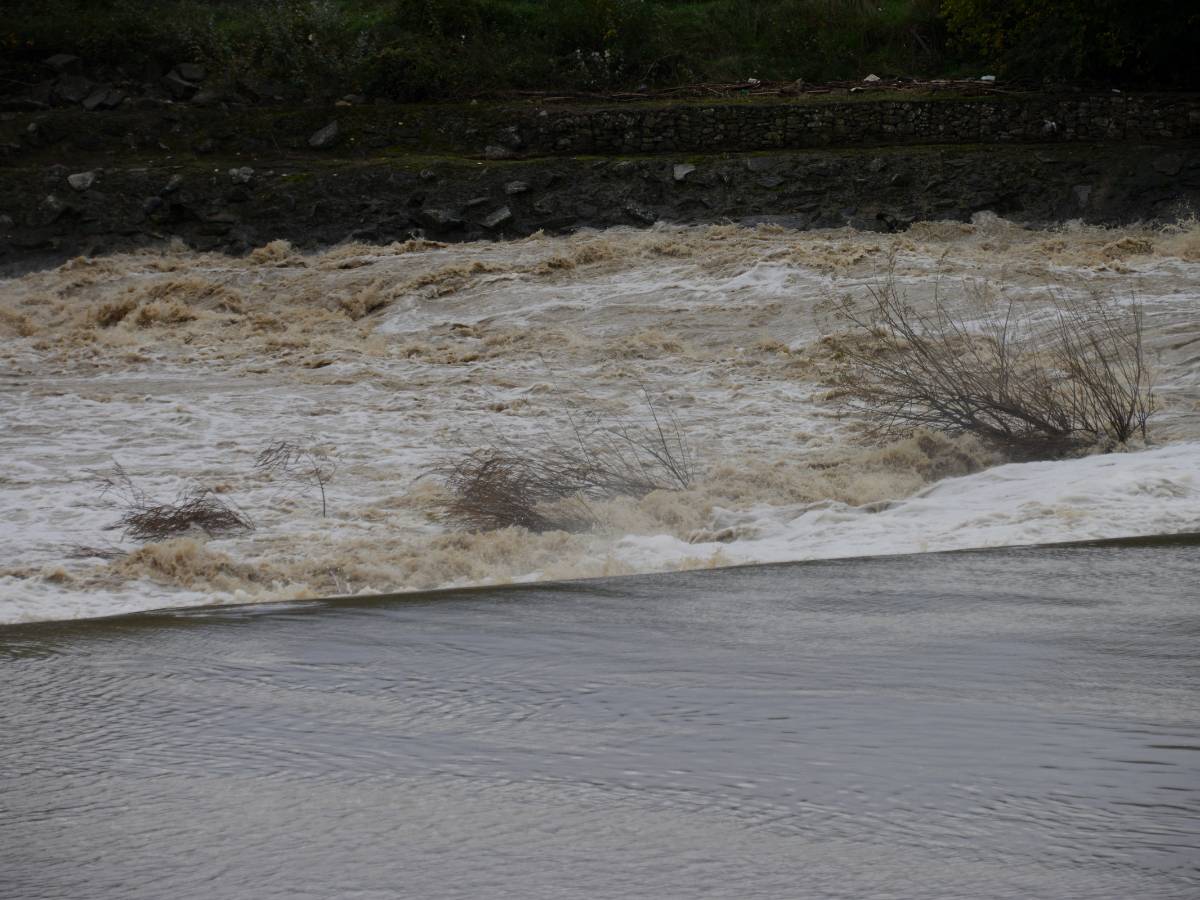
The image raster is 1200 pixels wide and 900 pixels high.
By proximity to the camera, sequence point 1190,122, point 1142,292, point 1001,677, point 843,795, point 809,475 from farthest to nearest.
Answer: point 1190,122 < point 1142,292 < point 809,475 < point 1001,677 < point 843,795

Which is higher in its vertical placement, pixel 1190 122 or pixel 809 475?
pixel 1190 122

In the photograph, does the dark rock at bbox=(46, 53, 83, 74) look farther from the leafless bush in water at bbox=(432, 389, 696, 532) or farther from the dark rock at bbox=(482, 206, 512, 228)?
the leafless bush in water at bbox=(432, 389, 696, 532)

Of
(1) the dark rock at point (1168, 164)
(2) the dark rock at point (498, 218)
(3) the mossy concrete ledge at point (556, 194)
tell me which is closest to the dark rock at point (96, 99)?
(3) the mossy concrete ledge at point (556, 194)

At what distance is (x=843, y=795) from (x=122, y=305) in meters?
19.2

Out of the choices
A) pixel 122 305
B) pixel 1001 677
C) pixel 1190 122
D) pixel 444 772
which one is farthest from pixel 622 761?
pixel 1190 122

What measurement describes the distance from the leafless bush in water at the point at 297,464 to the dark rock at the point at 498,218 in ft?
35.8

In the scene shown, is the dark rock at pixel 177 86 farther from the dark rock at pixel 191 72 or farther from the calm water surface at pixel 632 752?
the calm water surface at pixel 632 752

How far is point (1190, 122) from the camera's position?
23719 millimetres

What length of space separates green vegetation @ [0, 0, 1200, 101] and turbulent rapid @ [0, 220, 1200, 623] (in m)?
6.43

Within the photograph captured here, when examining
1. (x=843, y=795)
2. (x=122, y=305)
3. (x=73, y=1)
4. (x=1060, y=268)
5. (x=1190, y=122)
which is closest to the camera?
(x=843, y=795)

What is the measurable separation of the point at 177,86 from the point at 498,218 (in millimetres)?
9002

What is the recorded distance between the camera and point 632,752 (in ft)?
14.5

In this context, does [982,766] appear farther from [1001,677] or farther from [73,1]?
[73,1]

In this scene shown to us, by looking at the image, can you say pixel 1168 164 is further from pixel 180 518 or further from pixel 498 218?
pixel 180 518
